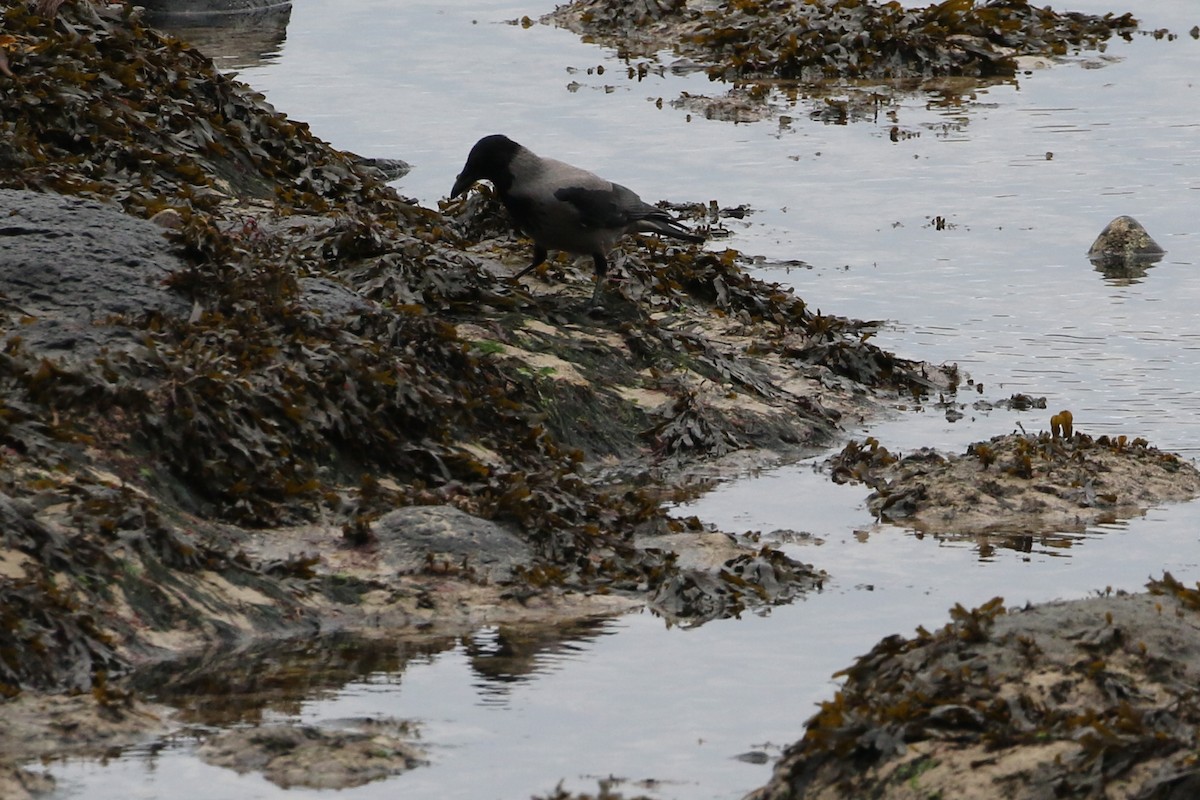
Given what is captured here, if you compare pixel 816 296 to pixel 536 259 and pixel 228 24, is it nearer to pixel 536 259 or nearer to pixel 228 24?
pixel 536 259

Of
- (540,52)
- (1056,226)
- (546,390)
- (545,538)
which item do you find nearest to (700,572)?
(545,538)

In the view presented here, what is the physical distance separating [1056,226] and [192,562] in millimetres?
10662

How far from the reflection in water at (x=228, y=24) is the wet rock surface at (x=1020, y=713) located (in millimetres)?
19039

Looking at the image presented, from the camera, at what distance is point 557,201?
10930 millimetres

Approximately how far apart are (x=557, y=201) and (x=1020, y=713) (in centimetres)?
620

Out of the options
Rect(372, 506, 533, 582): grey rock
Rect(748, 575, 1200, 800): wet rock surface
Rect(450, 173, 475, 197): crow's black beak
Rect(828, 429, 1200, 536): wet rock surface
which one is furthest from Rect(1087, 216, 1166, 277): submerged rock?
Rect(748, 575, 1200, 800): wet rock surface

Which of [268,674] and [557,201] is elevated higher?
[557,201]

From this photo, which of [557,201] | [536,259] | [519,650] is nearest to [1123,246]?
[536,259]

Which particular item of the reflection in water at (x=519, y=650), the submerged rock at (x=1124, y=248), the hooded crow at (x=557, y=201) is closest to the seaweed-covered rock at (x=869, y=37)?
the submerged rock at (x=1124, y=248)

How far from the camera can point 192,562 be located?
23.6ft

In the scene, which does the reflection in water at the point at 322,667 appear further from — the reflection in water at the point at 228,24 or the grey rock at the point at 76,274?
the reflection in water at the point at 228,24

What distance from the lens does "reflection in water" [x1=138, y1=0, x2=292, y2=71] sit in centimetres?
2411

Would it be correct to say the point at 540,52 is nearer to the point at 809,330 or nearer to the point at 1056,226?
the point at 1056,226

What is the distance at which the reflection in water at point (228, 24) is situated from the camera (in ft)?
79.1
